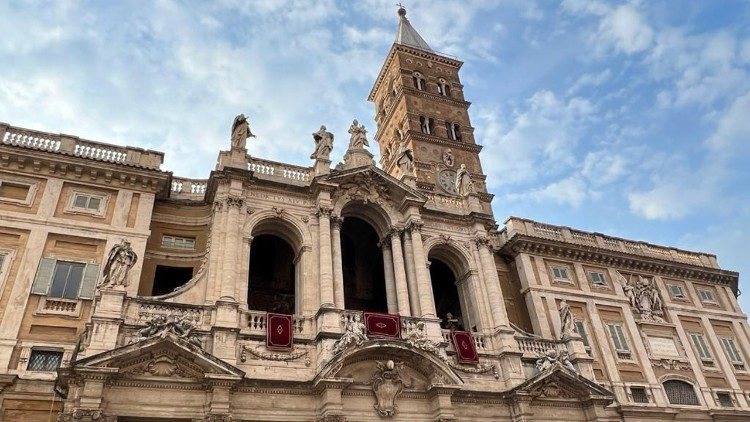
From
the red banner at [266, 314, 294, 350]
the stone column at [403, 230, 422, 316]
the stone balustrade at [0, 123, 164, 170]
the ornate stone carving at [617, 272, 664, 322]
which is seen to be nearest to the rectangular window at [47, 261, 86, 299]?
the stone balustrade at [0, 123, 164, 170]

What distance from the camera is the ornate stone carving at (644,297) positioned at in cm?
3262

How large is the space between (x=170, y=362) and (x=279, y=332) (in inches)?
156

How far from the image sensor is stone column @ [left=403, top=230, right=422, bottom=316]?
983 inches

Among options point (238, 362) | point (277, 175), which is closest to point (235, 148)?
point (277, 175)

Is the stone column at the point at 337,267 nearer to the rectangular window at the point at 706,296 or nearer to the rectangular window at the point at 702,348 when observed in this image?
the rectangular window at the point at 702,348

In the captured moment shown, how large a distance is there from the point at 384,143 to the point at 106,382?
35.1 m

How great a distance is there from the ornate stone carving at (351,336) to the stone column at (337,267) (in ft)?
3.59

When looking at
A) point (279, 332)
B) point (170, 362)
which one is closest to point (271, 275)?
point (279, 332)

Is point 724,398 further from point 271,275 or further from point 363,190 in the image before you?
point 271,275

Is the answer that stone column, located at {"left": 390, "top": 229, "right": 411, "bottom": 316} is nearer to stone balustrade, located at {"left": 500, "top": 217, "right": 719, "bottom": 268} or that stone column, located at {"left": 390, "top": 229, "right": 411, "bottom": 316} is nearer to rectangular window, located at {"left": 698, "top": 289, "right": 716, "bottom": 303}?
stone balustrade, located at {"left": 500, "top": 217, "right": 719, "bottom": 268}

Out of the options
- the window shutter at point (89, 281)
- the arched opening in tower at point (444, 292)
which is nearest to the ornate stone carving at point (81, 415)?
the window shutter at point (89, 281)

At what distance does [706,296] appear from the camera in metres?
35.7

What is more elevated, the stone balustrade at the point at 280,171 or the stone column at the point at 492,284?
the stone balustrade at the point at 280,171

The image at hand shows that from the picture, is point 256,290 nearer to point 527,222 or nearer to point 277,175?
point 277,175
